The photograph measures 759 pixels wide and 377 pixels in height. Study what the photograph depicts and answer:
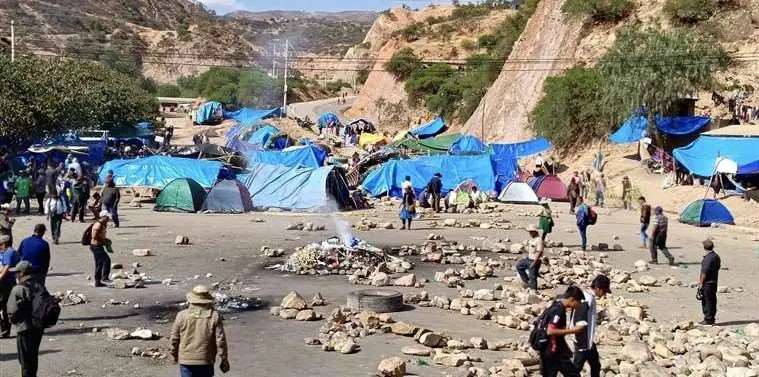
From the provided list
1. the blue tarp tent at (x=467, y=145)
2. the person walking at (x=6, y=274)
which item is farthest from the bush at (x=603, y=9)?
the person walking at (x=6, y=274)

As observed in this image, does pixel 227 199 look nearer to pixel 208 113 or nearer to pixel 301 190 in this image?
pixel 301 190

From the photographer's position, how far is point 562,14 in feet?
174

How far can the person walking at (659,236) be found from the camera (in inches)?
744

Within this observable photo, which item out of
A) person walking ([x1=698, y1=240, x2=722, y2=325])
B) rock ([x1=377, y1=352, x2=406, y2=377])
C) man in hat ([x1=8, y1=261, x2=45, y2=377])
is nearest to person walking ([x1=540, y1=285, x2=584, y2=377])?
rock ([x1=377, y1=352, x2=406, y2=377])

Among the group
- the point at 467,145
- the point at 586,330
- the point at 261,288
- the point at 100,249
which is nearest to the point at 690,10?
the point at 467,145

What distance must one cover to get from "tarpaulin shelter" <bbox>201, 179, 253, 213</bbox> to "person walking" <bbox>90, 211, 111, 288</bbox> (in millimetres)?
12297

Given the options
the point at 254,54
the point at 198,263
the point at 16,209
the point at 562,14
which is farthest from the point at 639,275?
the point at 254,54

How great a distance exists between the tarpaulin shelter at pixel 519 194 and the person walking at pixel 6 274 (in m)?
23.1

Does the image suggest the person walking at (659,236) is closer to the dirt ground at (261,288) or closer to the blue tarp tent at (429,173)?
the dirt ground at (261,288)

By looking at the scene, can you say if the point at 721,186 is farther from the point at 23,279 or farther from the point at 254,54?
the point at 254,54

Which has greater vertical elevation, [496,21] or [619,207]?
[496,21]

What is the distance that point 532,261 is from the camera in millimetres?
15867

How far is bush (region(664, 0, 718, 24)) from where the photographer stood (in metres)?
45.3

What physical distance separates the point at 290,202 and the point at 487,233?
739cm
